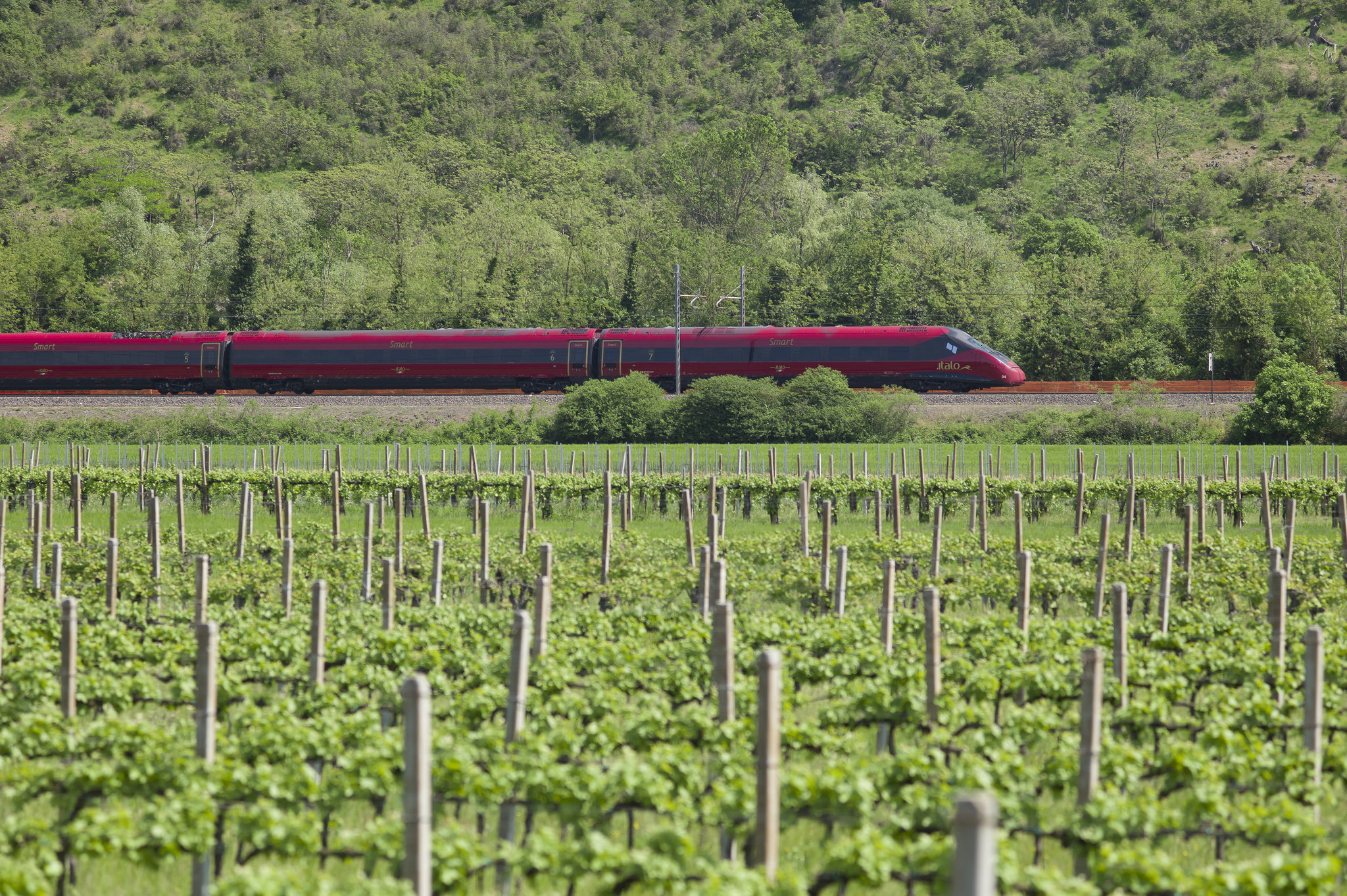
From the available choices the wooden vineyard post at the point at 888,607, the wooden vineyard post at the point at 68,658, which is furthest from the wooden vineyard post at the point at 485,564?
the wooden vineyard post at the point at 68,658

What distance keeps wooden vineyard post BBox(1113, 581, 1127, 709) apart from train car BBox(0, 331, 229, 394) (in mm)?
43217

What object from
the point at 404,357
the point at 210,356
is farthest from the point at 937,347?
the point at 210,356

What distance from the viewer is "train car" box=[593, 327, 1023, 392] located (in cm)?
4569

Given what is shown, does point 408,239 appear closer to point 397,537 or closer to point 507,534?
point 507,534

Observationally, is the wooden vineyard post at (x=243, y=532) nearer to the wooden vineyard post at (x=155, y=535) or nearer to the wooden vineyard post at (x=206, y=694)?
the wooden vineyard post at (x=155, y=535)

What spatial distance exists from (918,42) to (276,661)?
14293 centimetres

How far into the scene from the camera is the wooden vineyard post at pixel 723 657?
27.7ft

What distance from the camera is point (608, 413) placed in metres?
40.8

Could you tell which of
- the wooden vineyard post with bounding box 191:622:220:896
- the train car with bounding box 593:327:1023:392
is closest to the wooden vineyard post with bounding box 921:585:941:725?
the wooden vineyard post with bounding box 191:622:220:896

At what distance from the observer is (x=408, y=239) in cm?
7788

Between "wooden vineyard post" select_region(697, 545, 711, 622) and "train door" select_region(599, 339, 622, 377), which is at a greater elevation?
"train door" select_region(599, 339, 622, 377)

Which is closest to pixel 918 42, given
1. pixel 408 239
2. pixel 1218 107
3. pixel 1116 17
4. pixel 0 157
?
pixel 1116 17

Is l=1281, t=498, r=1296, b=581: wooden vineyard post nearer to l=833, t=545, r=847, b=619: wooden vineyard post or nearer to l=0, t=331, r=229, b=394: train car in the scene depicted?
l=833, t=545, r=847, b=619: wooden vineyard post

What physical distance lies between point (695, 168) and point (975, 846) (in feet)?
293
